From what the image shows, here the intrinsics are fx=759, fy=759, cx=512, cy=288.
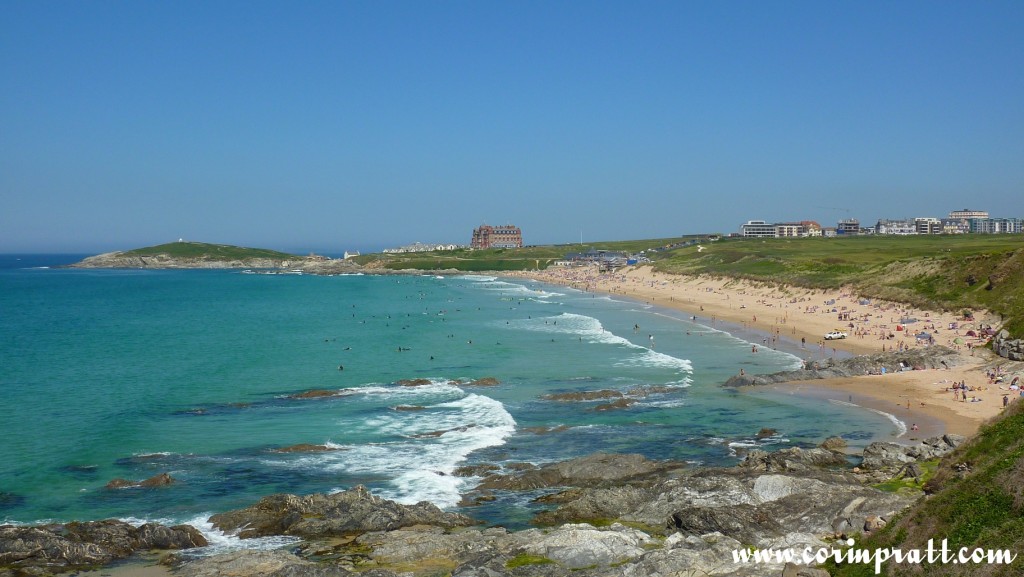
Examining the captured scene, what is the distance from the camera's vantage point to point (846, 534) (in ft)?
67.9

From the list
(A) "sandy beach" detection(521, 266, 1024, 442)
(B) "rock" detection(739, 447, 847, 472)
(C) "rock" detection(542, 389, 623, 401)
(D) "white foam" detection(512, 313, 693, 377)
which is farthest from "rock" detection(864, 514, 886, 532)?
(D) "white foam" detection(512, 313, 693, 377)

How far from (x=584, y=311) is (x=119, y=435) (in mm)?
68302

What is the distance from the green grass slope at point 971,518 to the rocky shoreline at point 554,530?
7.91ft

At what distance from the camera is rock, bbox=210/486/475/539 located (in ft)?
78.6

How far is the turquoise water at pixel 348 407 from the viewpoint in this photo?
29.3 metres

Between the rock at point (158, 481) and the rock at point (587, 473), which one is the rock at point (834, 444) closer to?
the rock at point (587, 473)

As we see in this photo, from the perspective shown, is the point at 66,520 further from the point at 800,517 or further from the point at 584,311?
the point at 584,311

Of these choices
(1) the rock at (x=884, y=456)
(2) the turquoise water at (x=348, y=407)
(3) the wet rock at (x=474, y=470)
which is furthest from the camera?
(3) the wet rock at (x=474, y=470)

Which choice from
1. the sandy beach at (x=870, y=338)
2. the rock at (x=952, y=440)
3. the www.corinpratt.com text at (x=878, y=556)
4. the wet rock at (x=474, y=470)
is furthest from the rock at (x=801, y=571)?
the sandy beach at (x=870, y=338)

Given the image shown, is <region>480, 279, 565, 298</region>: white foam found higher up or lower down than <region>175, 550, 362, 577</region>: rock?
higher up

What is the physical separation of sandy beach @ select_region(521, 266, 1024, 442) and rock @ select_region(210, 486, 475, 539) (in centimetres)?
2134

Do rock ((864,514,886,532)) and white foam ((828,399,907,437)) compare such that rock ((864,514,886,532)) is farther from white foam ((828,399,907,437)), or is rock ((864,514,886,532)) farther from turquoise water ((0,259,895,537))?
white foam ((828,399,907,437))

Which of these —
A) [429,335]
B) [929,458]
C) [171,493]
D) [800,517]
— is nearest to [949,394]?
[929,458]

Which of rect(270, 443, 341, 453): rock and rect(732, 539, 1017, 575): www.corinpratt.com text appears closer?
rect(732, 539, 1017, 575): www.corinpratt.com text
